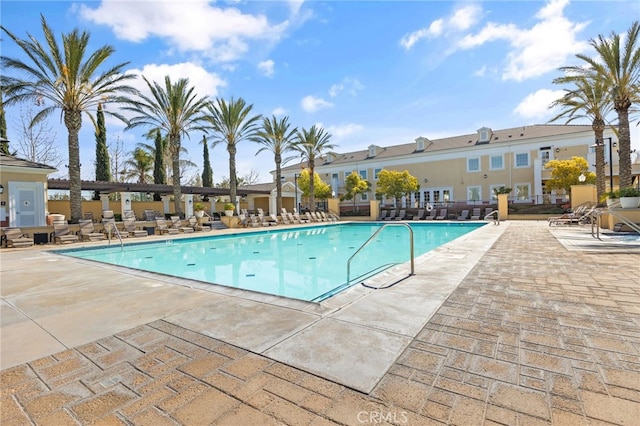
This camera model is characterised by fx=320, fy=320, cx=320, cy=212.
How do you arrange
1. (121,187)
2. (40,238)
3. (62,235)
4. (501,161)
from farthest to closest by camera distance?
1. (501,161)
2. (121,187)
3. (62,235)
4. (40,238)

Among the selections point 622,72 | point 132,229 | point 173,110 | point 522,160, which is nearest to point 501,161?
point 522,160

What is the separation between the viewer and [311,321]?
344 cm

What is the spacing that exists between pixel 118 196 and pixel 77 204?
1147 centimetres

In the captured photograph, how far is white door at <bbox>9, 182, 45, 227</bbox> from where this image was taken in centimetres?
1557

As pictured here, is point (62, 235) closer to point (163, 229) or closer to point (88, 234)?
point (88, 234)

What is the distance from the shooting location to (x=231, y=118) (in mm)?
21094

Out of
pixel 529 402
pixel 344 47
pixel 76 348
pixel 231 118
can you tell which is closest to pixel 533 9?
pixel 344 47

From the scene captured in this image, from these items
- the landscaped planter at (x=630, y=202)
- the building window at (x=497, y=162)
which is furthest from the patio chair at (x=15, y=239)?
the building window at (x=497, y=162)

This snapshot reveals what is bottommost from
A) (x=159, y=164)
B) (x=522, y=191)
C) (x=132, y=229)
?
(x=132, y=229)

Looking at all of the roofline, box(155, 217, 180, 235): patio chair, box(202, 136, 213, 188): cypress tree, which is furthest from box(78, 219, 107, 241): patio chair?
box(202, 136, 213, 188): cypress tree

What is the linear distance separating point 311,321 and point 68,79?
16.8 metres

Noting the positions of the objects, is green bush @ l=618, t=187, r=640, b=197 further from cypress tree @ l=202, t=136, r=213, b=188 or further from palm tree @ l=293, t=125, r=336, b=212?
cypress tree @ l=202, t=136, r=213, b=188
